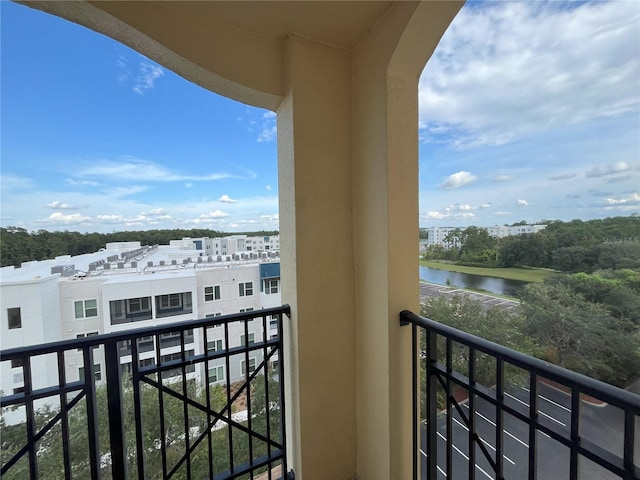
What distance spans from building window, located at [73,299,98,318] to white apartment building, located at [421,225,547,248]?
5.10ft

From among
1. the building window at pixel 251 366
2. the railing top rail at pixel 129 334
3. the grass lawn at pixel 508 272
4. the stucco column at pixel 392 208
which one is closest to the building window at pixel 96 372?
the railing top rail at pixel 129 334

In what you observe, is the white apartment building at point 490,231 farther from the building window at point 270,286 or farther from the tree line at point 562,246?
the building window at point 270,286

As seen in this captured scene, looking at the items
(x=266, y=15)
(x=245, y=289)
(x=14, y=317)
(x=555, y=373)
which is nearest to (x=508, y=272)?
(x=555, y=373)

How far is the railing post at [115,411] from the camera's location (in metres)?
1.01

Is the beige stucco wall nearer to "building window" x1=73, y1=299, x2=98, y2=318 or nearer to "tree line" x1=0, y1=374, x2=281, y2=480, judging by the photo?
"tree line" x1=0, y1=374, x2=281, y2=480

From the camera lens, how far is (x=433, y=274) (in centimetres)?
132

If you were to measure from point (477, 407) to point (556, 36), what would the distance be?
1535 millimetres

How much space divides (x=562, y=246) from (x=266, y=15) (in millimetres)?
1543

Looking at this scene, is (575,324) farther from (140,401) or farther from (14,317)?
(14,317)

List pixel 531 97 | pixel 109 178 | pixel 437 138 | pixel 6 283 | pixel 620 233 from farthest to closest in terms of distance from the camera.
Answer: pixel 109 178, pixel 437 138, pixel 531 97, pixel 6 283, pixel 620 233

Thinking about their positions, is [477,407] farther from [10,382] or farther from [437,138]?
[10,382]

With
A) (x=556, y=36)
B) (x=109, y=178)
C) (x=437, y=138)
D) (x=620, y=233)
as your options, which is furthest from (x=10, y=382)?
(x=556, y=36)

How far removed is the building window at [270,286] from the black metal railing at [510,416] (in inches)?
28.2

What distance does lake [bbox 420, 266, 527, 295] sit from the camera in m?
1.10
